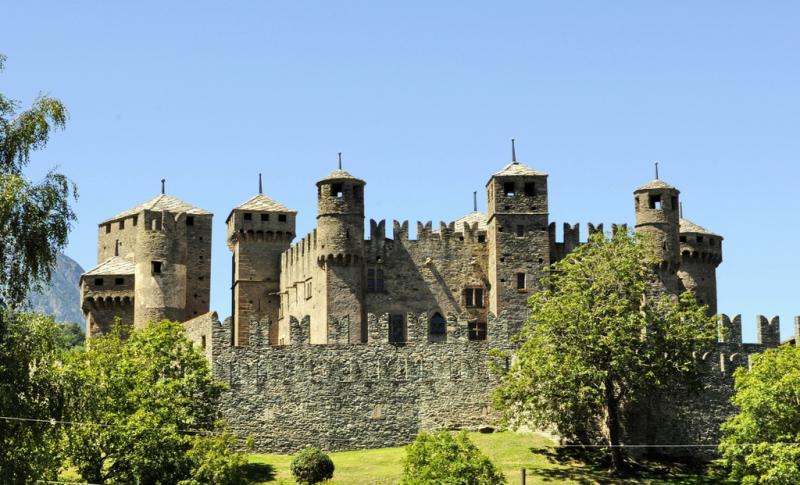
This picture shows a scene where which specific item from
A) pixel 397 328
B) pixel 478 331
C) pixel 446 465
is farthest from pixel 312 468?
pixel 478 331

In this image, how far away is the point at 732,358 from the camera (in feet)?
210

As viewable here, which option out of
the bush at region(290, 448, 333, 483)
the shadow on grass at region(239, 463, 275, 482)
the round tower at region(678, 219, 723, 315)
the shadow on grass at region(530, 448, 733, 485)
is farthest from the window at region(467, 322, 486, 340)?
the bush at region(290, 448, 333, 483)

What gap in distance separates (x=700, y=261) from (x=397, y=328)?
850 inches

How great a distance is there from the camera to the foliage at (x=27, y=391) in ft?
125

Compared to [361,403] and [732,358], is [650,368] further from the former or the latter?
[361,403]

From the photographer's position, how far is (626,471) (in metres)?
59.8

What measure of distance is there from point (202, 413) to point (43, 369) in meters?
22.1

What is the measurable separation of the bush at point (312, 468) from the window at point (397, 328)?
20.8 m

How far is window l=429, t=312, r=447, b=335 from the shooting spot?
262 feet

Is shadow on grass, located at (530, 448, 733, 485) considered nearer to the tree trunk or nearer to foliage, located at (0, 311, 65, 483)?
the tree trunk

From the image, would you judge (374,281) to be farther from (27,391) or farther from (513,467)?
(27,391)

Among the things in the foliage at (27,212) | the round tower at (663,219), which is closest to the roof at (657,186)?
the round tower at (663,219)

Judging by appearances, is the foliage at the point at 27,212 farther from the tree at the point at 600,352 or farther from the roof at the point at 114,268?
the roof at the point at 114,268

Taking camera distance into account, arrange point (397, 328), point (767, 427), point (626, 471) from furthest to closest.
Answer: point (397, 328) → point (626, 471) → point (767, 427)
